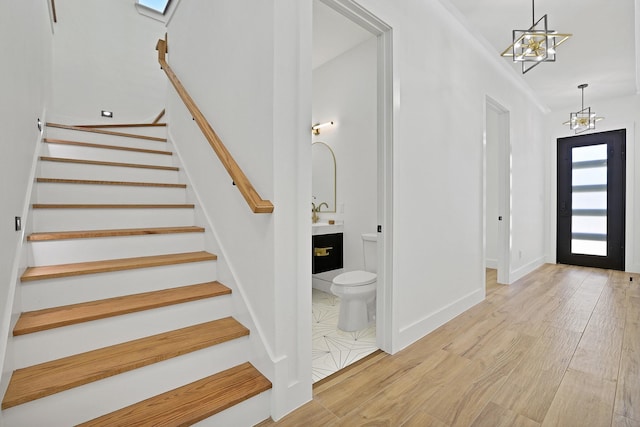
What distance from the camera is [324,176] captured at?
3.85 metres

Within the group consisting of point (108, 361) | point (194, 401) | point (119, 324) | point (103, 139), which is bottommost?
point (194, 401)

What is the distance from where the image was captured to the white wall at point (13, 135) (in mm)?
1210

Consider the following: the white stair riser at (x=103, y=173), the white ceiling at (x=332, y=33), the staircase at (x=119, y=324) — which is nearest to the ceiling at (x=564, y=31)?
the white ceiling at (x=332, y=33)

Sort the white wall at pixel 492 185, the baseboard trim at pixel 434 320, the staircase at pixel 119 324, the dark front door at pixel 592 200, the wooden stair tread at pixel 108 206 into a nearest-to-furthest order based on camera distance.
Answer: the staircase at pixel 119 324, the wooden stair tread at pixel 108 206, the baseboard trim at pixel 434 320, the dark front door at pixel 592 200, the white wall at pixel 492 185

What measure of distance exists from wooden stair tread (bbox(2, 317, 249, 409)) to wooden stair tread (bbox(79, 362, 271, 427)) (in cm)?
17

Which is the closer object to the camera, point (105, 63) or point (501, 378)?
point (501, 378)

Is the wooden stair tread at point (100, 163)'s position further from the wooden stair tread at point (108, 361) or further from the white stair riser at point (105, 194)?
the wooden stair tread at point (108, 361)

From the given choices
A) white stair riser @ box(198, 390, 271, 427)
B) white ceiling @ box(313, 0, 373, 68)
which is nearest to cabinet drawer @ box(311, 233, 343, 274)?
white stair riser @ box(198, 390, 271, 427)

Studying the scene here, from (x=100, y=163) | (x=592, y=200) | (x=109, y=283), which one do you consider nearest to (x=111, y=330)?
(x=109, y=283)

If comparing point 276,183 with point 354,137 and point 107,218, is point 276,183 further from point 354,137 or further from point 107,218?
point 354,137

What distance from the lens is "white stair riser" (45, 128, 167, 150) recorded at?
2.70m

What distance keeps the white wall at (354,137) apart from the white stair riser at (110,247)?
180 centimetres

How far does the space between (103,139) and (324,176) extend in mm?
2394

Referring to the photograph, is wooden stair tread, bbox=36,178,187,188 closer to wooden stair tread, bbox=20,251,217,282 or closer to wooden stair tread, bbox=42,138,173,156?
wooden stair tread, bbox=42,138,173,156
